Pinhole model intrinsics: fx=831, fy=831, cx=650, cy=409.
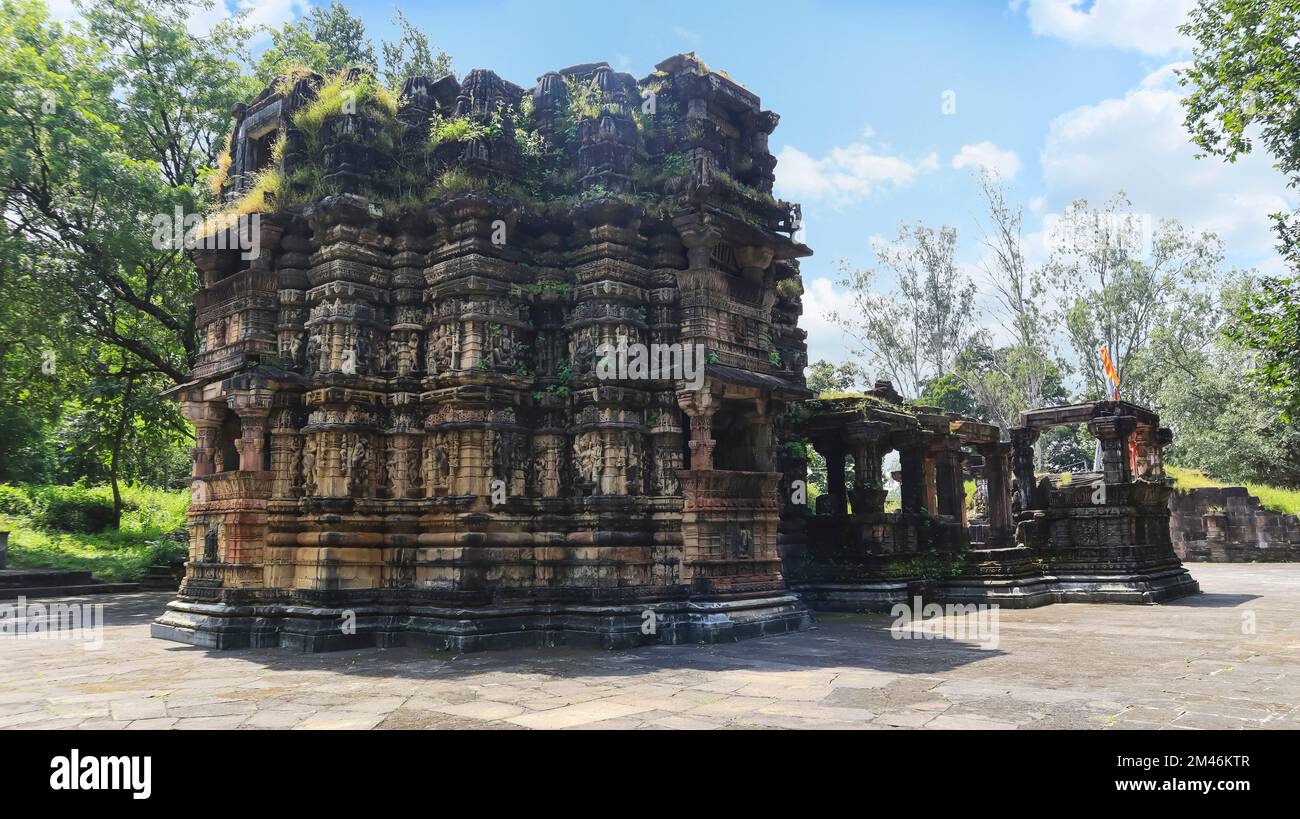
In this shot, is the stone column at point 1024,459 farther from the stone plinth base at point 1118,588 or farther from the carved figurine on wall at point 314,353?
the carved figurine on wall at point 314,353

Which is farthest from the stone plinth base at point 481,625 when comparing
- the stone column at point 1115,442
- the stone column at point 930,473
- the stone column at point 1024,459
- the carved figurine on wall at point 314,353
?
the stone column at point 1115,442

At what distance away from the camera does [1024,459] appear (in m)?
18.5

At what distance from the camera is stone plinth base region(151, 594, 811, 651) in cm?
1040

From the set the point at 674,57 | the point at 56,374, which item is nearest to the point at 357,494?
the point at 674,57

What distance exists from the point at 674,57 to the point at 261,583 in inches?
398

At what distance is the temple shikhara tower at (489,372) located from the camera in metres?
11.0

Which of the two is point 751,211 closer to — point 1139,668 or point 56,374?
point 1139,668

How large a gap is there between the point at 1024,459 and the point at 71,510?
1076 inches

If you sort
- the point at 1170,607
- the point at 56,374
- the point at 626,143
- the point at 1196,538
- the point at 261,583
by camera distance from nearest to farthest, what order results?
1. the point at 261,583
2. the point at 626,143
3. the point at 1170,607
4. the point at 56,374
5. the point at 1196,538

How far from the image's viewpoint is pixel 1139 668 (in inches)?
325

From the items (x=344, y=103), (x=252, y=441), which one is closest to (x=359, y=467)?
(x=252, y=441)

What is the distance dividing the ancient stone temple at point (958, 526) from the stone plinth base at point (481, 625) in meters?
4.50

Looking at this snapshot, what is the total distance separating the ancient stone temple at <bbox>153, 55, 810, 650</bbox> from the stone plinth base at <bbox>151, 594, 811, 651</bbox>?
0.10 ft

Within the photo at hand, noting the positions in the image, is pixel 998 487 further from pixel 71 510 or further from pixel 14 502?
pixel 14 502
